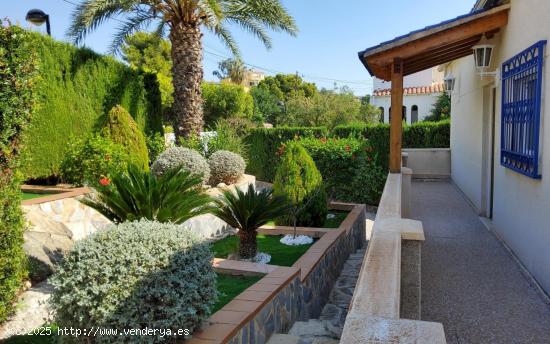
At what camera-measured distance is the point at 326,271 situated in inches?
260

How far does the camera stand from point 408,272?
3357mm

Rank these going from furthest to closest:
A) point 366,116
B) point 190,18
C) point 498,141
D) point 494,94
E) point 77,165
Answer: point 366,116 < point 190,18 < point 77,165 < point 494,94 < point 498,141

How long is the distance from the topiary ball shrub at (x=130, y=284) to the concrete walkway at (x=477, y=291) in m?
2.25

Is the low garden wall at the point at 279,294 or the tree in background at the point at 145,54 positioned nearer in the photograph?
the low garden wall at the point at 279,294

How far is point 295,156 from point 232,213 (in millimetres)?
2502

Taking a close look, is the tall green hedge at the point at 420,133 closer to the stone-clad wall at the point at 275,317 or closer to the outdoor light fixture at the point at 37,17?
the outdoor light fixture at the point at 37,17

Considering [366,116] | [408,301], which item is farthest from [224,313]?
[366,116]

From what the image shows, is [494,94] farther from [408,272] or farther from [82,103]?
[82,103]

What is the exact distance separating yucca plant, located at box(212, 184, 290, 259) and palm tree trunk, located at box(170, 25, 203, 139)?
26.6 ft

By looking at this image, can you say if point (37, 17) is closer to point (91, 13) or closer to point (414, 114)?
point (91, 13)

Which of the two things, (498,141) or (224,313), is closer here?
(224,313)

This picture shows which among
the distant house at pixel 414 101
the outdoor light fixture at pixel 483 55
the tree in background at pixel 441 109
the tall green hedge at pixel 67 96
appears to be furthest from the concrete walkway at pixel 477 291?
the distant house at pixel 414 101

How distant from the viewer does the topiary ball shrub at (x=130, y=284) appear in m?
2.94

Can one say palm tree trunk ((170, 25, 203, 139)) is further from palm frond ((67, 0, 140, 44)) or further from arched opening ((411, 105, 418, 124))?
arched opening ((411, 105, 418, 124))
